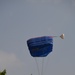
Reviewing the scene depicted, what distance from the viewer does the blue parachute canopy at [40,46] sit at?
39.7 meters

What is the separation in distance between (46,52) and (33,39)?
249 cm

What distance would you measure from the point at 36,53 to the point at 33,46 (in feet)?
4.08

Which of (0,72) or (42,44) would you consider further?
(0,72)

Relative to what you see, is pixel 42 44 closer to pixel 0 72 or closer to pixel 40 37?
pixel 40 37

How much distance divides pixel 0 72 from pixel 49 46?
39.0ft

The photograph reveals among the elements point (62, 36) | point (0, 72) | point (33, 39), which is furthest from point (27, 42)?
point (0, 72)

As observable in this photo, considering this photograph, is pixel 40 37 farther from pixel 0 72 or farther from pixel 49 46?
pixel 0 72

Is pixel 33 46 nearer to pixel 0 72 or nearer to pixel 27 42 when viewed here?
pixel 27 42

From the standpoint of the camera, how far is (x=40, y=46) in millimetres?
39875

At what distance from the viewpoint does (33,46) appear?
39750 mm

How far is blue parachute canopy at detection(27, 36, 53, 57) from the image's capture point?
39719mm

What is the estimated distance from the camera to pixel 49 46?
40281 mm

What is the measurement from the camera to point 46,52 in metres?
40.6

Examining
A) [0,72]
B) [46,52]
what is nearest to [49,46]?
[46,52]
